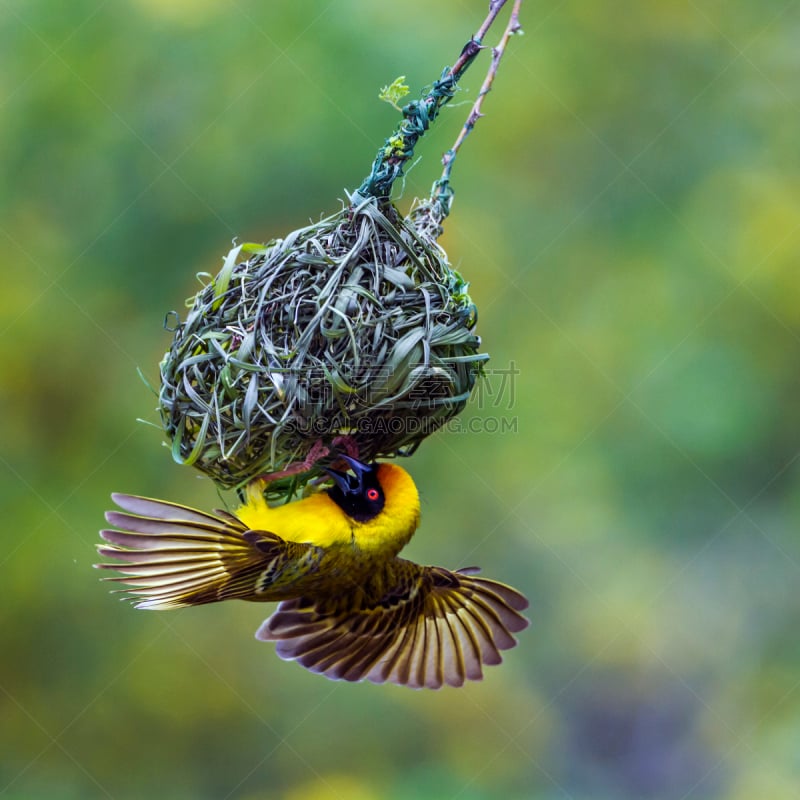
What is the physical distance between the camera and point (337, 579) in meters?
3.26

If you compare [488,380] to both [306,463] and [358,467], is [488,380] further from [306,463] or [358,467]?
[306,463]

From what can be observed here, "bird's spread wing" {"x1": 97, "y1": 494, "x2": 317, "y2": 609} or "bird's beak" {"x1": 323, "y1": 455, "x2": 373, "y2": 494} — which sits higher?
"bird's beak" {"x1": 323, "y1": 455, "x2": 373, "y2": 494}

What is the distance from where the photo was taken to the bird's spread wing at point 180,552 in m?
2.69

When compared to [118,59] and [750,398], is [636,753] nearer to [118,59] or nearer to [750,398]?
[750,398]

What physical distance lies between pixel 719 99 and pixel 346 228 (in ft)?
11.8

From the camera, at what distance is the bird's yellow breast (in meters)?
3.07

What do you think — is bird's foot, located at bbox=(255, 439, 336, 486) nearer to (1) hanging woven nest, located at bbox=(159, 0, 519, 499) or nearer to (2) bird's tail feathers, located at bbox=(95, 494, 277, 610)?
(1) hanging woven nest, located at bbox=(159, 0, 519, 499)

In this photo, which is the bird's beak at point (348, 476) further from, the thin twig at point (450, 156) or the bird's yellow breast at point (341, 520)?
the thin twig at point (450, 156)

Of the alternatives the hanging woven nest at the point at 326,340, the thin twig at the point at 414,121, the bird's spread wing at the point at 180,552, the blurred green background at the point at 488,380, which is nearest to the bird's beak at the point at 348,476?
the hanging woven nest at the point at 326,340

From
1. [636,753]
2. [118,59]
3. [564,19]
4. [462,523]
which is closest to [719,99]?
[564,19]

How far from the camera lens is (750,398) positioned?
224 inches

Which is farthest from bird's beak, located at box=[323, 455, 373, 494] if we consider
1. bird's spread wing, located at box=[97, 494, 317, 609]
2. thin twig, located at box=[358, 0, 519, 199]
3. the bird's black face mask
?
thin twig, located at box=[358, 0, 519, 199]

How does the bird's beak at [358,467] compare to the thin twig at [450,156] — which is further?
the bird's beak at [358,467]

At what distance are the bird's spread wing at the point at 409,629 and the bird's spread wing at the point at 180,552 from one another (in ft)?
2.35
